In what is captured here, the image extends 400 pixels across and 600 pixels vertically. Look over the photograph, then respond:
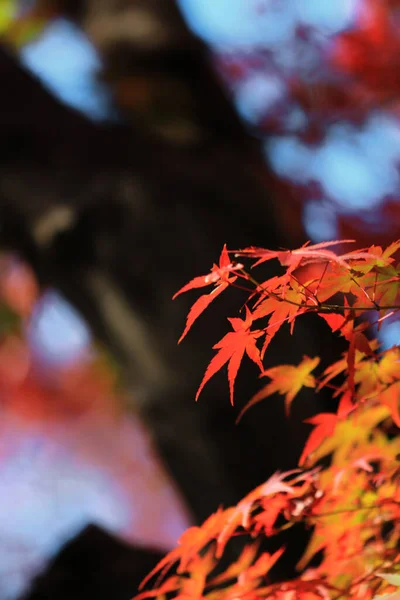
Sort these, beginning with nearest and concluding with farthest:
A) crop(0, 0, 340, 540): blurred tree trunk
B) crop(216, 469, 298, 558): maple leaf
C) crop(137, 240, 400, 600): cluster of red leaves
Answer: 1. crop(137, 240, 400, 600): cluster of red leaves
2. crop(216, 469, 298, 558): maple leaf
3. crop(0, 0, 340, 540): blurred tree trunk

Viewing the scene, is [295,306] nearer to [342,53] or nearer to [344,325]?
[344,325]

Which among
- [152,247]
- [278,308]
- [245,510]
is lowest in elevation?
[245,510]

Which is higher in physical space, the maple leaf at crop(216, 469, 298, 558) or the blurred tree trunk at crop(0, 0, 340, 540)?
the blurred tree trunk at crop(0, 0, 340, 540)

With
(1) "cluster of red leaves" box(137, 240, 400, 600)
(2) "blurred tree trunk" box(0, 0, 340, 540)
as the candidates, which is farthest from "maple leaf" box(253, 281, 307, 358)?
(2) "blurred tree trunk" box(0, 0, 340, 540)

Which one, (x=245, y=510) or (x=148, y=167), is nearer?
(x=245, y=510)

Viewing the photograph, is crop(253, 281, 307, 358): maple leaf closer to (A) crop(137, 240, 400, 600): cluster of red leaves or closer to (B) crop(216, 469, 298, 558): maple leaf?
(A) crop(137, 240, 400, 600): cluster of red leaves

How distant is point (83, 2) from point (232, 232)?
4.08ft

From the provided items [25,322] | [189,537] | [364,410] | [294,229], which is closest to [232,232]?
[294,229]

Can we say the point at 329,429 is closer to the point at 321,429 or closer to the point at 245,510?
the point at 321,429

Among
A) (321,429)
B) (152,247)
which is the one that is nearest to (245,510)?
(321,429)

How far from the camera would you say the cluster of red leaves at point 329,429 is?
448 mm

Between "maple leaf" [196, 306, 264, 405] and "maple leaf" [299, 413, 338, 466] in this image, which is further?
"maple leaf" [299, 413, 338, 466]

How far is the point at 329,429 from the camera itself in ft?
1.92

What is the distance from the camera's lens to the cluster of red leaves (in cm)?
45
